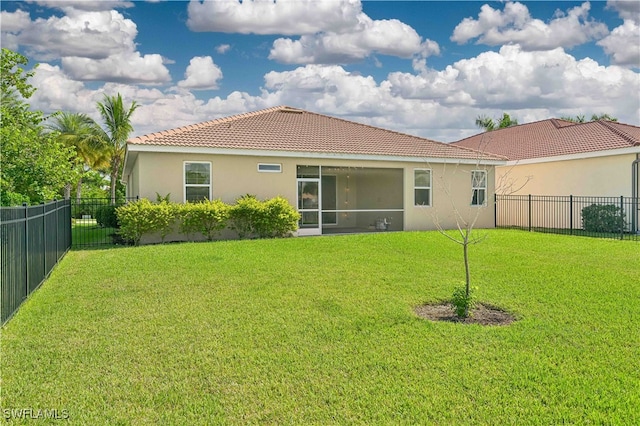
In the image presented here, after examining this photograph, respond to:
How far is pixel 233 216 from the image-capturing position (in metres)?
15.1

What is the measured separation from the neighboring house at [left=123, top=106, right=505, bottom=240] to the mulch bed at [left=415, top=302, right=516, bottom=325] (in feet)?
22.0

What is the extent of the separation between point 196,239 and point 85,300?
315 inches

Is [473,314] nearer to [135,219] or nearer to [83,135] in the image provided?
[135,219]

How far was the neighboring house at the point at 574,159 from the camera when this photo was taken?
18.2 meters

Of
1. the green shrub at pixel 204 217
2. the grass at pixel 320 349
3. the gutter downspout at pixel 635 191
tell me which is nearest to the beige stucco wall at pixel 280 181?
the green shrub at pixel 204 217

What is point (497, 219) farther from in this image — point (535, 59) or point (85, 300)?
point (85, 300)

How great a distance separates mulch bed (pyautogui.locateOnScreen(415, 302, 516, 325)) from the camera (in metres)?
6.14

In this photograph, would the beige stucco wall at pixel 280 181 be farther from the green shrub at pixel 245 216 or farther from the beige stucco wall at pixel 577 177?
the beige stucco wall at pixel 577 177

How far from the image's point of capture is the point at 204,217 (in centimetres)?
1458

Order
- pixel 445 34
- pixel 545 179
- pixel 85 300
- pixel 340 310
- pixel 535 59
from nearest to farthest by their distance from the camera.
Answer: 1. pixel 340 310
2. pixel 85 300
3. pixel 445 34
4. pixel 535 59
5. pixel 545 179

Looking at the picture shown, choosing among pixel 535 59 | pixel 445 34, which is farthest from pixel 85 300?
pixel 535 59

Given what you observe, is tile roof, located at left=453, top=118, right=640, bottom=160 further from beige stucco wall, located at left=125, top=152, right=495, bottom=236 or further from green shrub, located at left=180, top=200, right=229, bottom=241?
green shrub, located at left=180, top=200, right=229, bottom=241

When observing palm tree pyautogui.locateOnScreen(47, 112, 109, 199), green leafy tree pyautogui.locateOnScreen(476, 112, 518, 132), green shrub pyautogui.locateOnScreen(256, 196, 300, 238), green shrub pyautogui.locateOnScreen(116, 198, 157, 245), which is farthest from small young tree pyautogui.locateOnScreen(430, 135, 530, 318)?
palm tree pyautogui.locateOnScreen(47, 112, 109, 199)

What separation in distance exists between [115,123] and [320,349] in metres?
36.1
